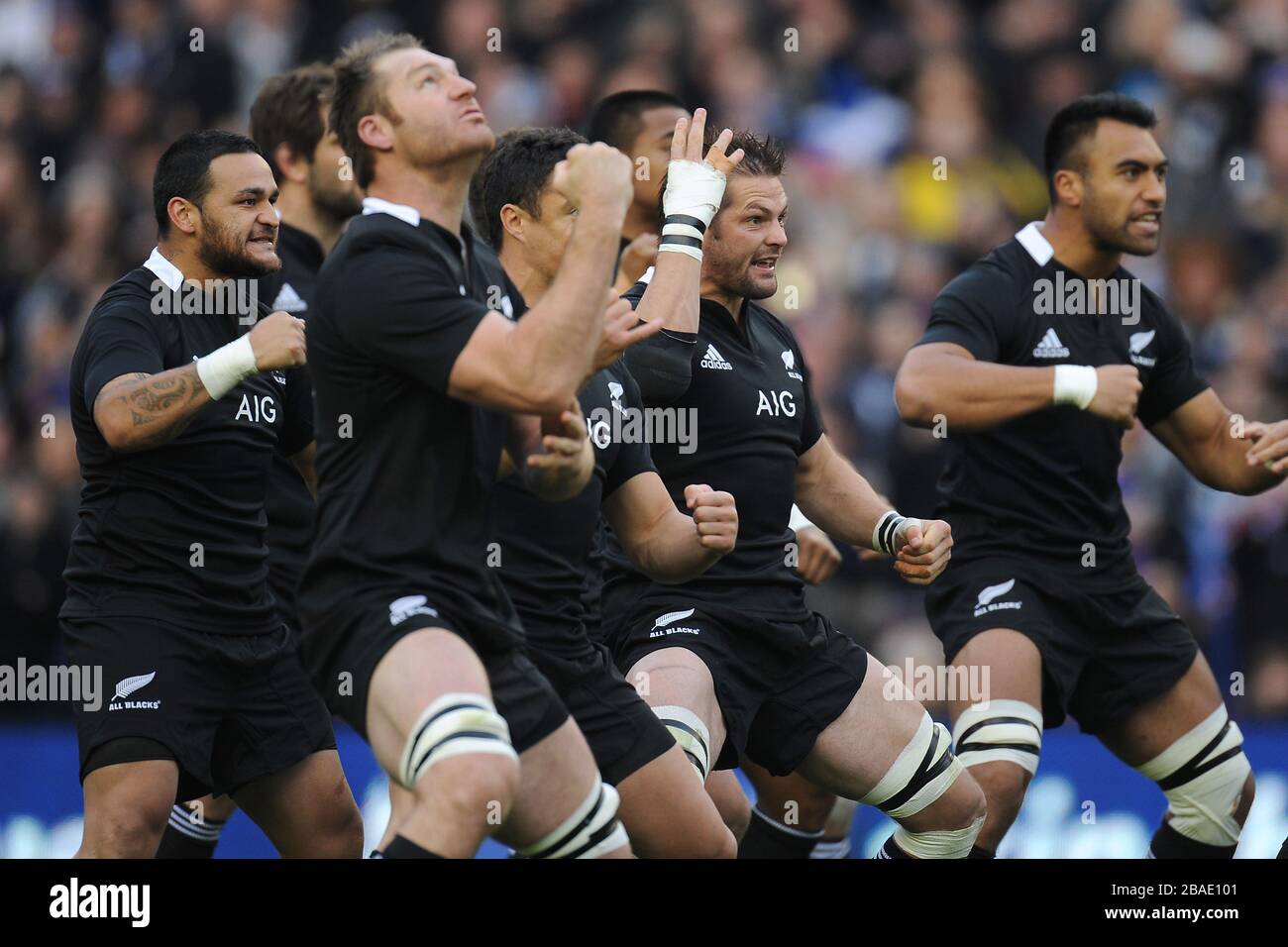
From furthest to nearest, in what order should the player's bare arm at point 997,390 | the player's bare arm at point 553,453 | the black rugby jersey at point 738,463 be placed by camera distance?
the player's bare arm at point 997,390, the black rugby jersey at point 738,463, the player's bare arm at point 553,453

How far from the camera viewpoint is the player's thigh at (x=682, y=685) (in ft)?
21.5

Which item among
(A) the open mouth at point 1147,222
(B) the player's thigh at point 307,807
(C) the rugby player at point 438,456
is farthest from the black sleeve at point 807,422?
(B) the player's thigh at point 307,807

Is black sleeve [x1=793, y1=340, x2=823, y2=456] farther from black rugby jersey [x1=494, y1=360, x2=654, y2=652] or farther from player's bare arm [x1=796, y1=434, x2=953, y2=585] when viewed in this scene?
black rugby jersey [x1=494, y1=360, x2=654, y2=652]

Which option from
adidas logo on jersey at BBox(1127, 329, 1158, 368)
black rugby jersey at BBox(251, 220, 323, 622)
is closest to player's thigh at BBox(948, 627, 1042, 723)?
adidas logo on jersey at BBox(1127, 329, 1158, 368)

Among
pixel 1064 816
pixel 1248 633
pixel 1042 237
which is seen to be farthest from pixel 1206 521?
pixel 1042 237

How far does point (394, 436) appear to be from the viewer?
17.1ft

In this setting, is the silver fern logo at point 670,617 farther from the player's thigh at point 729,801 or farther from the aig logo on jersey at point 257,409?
the aig logo on jersey at point 257,409

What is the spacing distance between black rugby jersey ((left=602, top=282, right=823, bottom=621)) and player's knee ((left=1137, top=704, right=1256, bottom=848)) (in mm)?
1749

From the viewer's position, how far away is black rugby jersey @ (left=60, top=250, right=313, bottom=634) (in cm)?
650

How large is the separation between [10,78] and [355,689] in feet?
34.4

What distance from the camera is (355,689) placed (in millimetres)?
5117

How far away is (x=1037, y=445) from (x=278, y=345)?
3.12 meters

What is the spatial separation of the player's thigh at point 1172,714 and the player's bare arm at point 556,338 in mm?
3490

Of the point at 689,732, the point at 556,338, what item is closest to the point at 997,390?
the point at 689,732
